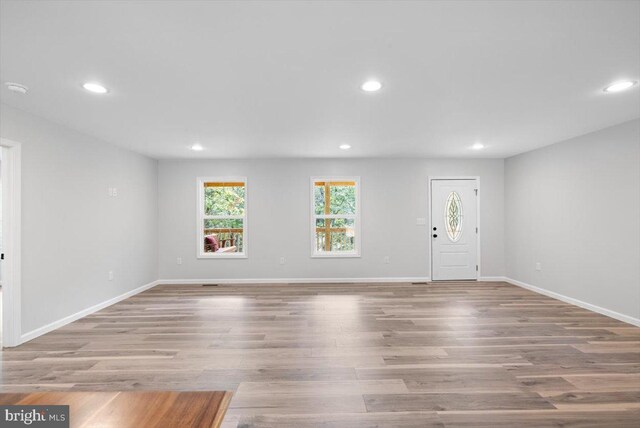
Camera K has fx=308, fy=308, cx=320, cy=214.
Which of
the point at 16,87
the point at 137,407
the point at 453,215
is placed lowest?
the point at 137,407

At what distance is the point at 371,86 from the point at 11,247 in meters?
3.91

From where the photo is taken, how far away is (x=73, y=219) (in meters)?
3.99

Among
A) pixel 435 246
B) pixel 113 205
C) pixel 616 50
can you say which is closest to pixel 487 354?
pixel 616 50

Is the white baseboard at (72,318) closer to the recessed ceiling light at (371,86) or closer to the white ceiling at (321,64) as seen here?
the white ceiling at (321,64)

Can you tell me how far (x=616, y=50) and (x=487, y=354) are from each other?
2626 mm

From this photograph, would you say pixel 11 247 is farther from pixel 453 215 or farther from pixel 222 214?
pixel 453 215

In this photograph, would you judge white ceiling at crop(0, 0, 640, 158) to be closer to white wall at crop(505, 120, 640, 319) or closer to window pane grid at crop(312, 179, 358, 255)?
white wall at crop(505, 120, 640, 319)

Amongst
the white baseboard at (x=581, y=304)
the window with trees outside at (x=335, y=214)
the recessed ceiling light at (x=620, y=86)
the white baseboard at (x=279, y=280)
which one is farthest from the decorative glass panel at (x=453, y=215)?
the recessed ceiling light at (x=620, y=86)

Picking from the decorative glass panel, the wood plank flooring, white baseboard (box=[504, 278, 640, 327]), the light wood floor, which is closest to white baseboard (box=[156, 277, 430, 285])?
the decorative glass panel

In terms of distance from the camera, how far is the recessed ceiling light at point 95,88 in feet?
8.70

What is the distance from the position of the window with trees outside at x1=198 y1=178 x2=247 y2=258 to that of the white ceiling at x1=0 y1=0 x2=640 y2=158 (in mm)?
2322

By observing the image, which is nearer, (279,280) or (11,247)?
(11,247)

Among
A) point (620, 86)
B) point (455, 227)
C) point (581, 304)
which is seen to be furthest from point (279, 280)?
point (620, 86)

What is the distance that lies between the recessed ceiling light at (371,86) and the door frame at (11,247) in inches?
141
